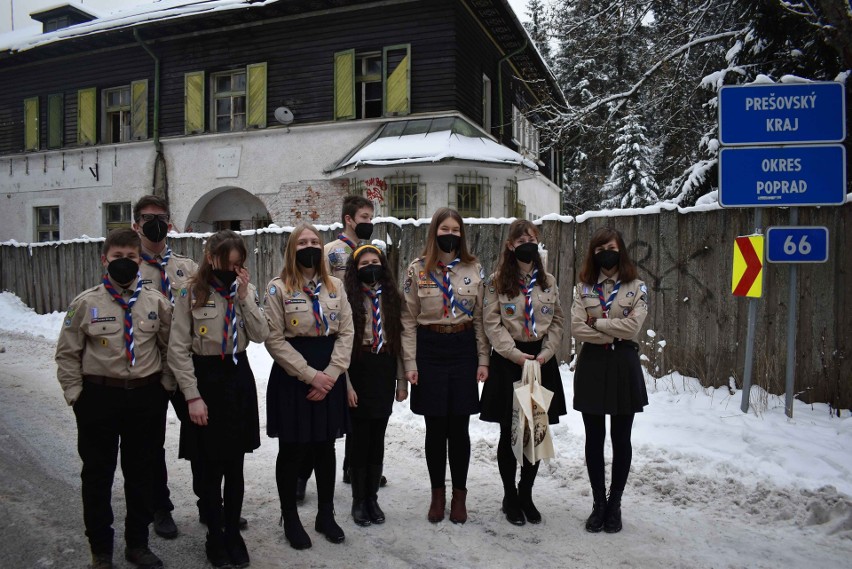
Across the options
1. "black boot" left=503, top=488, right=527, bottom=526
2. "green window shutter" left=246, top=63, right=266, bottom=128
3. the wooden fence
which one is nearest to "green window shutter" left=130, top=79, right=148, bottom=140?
"green window shutter" left=246, top=63, right=266, bottom=128

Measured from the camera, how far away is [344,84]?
16078 millimetres

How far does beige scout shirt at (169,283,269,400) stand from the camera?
3.63m

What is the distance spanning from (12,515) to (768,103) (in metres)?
7.02

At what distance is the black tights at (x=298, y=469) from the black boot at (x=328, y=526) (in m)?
0.02

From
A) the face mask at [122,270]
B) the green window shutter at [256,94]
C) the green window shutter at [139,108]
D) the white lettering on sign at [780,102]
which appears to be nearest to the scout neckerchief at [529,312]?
the face mask at [122,270]

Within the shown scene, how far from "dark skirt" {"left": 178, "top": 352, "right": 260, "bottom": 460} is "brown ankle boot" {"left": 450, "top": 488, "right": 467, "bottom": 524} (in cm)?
138

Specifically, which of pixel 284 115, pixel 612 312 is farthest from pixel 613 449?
pixel 284 115

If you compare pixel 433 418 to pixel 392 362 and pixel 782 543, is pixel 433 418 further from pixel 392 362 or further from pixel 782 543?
pixel 782 543

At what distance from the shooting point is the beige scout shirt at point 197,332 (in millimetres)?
3629

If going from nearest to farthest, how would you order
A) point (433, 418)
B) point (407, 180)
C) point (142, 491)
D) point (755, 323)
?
1. point (142, 491)
2. point (433, 418)
3. point (755, 323)
4. point (407, 180)

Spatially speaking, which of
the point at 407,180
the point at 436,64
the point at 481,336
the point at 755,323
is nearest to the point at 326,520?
the point at 481,336

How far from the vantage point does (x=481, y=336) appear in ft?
14.6

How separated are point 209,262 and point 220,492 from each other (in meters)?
1.35

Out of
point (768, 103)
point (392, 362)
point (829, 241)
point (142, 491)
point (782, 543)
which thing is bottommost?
point (782, 543)
